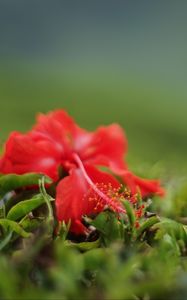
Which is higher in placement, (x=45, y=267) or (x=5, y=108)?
(x=5, y=108)

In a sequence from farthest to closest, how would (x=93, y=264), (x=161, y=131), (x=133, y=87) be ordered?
(x=133, y=87)
(x=161, y=131)
(x=93, y=264)

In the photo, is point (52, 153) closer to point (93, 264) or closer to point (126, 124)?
point (93, 264)

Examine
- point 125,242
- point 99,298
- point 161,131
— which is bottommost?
point 99,298

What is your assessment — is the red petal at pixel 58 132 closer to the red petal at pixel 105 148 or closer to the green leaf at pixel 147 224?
the red petal at pixel 105 148

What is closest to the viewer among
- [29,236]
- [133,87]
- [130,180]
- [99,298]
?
[99,298]

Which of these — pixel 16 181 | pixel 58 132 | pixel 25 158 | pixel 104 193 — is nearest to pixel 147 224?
pixel 104 193

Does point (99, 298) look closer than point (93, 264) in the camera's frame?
Yes

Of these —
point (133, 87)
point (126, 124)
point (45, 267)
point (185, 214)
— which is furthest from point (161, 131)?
point (45, 267)

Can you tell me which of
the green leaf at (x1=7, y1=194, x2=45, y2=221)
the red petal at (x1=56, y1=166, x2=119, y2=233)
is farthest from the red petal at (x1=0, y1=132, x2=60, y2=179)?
the green leaf at (x1=7, y1=194, x2=45, y2=221)
